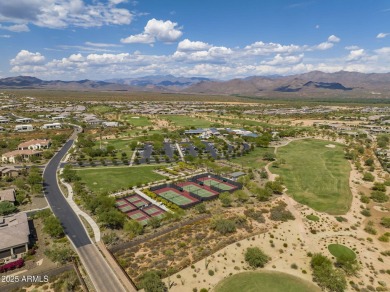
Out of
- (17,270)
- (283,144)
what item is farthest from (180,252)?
(283,144)

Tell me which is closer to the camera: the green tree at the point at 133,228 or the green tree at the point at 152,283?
→ the green tree at the point at 152,283

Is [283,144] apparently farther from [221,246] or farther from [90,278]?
[90,278]

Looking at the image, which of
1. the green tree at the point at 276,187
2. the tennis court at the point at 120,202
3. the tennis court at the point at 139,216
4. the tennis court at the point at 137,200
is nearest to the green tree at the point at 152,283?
the tennis court at the point at 139,216

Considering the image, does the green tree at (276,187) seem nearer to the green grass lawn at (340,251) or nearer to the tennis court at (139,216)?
the green grass lawn at (340,251)

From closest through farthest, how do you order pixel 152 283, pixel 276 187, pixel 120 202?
pixel 152 283
pixel 120 202
pixel 276 187

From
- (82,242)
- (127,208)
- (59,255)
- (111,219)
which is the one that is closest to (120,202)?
(127,208)

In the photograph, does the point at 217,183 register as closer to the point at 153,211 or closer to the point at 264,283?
the point at 153,211

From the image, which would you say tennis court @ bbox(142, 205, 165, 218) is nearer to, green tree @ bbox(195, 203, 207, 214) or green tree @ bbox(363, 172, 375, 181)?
green tree @ bbox(195, 203, 207, 214)
